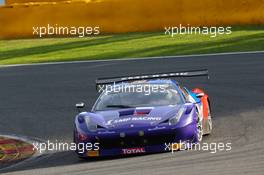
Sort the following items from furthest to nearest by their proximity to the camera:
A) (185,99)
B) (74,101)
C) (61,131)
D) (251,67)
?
1. (251,67)
2. (74,101)
3. (61,131)
4. (185,99)

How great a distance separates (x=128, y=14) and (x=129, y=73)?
906 centimetres

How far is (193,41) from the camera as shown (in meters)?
28.6

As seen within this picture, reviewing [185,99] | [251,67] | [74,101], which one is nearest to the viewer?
[185,99]

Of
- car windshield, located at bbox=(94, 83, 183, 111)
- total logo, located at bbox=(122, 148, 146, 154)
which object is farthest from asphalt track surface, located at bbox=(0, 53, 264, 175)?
car windshield, located at bbox=(94, 83, 183, 111)

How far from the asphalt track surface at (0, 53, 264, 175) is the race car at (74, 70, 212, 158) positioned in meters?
0.18

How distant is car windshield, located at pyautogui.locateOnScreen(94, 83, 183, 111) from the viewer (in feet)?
39.4

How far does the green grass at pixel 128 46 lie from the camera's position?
26.8m

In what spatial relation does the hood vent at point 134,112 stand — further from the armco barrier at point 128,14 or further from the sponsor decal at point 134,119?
the armco barrier at point 128,14

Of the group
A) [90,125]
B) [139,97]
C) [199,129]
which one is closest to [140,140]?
[90,125]

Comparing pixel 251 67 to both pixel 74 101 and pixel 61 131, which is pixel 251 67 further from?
pixel 61 131

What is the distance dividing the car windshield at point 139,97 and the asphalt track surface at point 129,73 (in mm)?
830

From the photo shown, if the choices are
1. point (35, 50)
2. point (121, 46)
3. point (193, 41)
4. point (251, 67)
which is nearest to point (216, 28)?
point (193, 41)

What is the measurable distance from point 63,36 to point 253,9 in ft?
26.8

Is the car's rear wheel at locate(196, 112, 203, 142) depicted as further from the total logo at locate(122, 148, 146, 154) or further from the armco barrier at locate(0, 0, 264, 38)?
the armco barrier at locate(0, 0, 264, 38)
